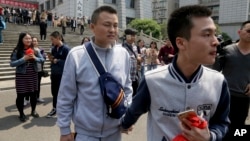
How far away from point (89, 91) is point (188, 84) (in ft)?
3.05

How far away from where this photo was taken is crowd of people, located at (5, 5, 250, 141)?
1.64m

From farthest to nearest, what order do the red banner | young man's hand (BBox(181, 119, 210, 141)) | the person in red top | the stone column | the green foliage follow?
1. the stone column
2. the red banner
3. the green foliage
4. the person in red top
5. young man's hand (BBox(181, 119, 210, 141))

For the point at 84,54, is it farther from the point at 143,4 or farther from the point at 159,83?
the point at 143,4

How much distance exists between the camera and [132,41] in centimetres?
635

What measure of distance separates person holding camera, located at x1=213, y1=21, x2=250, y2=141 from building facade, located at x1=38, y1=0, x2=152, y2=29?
3498cm

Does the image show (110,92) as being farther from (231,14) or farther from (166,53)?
(231,14)

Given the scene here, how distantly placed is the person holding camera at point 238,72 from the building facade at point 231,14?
50.5 meters

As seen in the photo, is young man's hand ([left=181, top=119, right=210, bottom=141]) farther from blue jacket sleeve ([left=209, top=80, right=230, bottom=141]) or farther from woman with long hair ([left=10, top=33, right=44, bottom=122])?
woman with long hair ([left=10, top=33, right=44, bottom=122])

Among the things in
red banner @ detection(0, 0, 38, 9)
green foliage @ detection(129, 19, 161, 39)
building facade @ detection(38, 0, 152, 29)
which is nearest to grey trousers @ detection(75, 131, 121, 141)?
green foliage @ detection(129, 19, 161, 39)

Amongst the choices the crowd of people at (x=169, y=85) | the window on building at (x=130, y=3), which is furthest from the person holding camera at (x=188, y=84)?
the window on building at (x=130, y=3)

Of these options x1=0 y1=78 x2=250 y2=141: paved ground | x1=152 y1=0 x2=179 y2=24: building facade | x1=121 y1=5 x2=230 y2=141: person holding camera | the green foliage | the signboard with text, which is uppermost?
x1=152 y1=0 x2=179 y2=24: building facade

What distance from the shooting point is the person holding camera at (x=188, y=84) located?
1621mm

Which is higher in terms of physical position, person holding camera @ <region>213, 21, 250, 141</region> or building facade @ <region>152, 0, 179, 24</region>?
building facade @ <region>152, 0, 179, 24</region>

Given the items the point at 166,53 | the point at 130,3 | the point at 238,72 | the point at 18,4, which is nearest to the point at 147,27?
the point at 130,3
